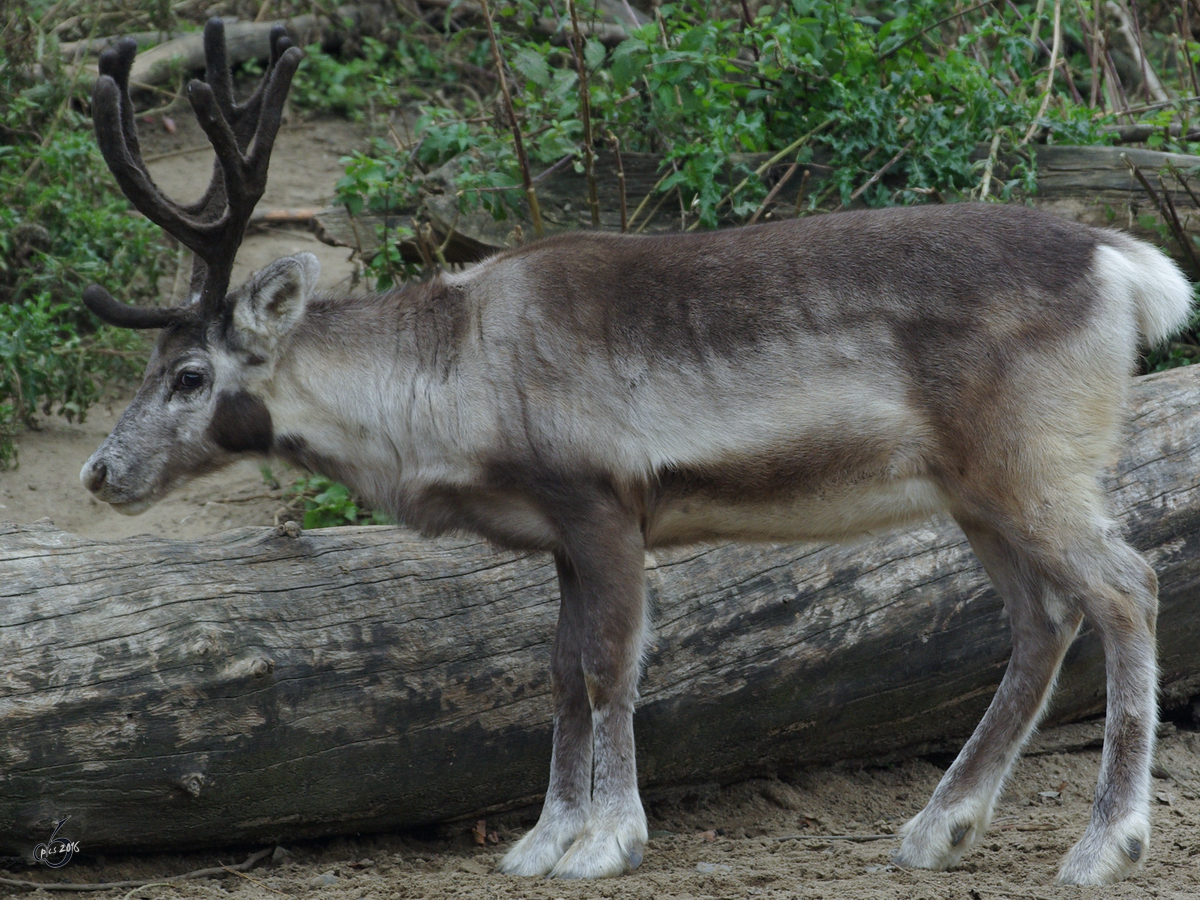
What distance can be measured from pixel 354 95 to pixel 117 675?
8237 millimetres

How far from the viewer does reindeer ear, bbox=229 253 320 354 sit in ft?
14.0

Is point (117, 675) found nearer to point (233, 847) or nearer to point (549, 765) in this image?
point (233, 847)

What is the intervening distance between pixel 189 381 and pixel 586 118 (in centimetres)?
306

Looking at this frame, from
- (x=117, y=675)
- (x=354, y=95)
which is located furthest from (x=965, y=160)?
(x=354, y=95)

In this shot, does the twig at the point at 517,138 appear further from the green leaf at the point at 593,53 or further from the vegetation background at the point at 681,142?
the green leaf at the point at 593,53

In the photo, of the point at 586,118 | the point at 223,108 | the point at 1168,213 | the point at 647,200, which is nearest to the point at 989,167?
the point at 1168,213

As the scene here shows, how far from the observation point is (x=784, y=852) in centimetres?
436

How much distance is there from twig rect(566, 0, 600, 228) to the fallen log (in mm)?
2675

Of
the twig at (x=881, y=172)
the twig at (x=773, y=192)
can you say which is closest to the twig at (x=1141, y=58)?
the twig at (x=881, y=172)

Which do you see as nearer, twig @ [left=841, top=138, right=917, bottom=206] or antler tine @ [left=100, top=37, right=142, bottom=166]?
antler tine @ [left=100, top=37, right=142, bottom=166]

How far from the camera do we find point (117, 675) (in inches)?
158
